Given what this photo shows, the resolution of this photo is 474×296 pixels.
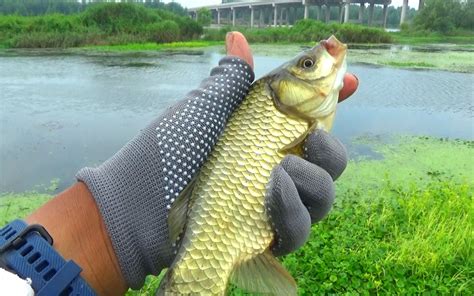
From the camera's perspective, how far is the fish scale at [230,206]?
150 centimetres

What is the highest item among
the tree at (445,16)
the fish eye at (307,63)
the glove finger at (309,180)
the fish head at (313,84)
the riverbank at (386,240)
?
the tree at (445,16)

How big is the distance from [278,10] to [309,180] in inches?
2501

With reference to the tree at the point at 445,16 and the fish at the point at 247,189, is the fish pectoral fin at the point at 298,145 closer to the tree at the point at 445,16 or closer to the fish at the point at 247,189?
the fish at the point at 247,189

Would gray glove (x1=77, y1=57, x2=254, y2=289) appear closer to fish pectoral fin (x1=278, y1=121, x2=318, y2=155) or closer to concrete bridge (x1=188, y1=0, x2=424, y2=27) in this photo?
fish pectoral fin (x1=278, y1=121, x2=318, y2=155)

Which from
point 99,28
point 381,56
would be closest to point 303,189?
point 381,56

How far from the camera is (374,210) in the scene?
168 inches

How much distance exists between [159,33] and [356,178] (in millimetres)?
22198

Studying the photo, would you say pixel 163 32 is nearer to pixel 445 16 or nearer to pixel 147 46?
pixel 147 46

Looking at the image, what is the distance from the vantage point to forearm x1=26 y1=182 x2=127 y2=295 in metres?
1.53

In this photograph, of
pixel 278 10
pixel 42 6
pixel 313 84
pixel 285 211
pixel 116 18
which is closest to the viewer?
pixel 285 211

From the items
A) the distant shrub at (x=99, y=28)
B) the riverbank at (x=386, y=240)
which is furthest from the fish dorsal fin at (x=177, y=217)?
the distant shrub at (x=99, y=28)

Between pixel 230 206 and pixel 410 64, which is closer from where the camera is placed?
pixel 230 206

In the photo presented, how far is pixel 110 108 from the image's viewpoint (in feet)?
28.7

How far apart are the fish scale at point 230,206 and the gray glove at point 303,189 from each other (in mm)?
43
